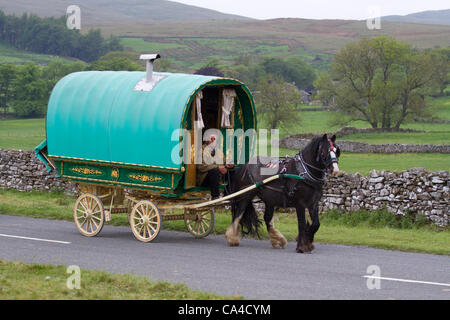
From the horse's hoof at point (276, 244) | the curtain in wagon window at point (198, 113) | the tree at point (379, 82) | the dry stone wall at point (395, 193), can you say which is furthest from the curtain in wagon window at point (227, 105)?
the tree at point (379, 82)

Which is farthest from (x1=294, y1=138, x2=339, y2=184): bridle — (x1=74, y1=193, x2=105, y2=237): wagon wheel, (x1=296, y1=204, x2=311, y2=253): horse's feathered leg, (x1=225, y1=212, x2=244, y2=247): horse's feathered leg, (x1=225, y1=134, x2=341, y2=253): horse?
(x1=74, y1=193, x2=105, y2=237): wagon wheel

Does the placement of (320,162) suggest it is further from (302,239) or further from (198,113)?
(198,113)

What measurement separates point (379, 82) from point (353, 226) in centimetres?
5990

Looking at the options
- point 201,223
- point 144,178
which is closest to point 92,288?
point 144,178

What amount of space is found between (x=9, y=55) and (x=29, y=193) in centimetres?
12725

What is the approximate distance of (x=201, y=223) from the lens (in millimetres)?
14664

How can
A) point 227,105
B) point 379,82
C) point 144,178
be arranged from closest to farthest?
point 144,178, point 227,105, point 379,82

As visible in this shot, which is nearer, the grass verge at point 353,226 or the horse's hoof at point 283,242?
the horse's hoof at point 283,242

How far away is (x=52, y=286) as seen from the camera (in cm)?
889

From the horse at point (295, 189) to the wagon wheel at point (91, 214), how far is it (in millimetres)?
3028

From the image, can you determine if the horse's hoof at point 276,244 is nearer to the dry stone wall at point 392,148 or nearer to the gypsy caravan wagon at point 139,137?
the gypsy caravan wagon at point 139,137

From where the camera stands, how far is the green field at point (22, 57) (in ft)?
433

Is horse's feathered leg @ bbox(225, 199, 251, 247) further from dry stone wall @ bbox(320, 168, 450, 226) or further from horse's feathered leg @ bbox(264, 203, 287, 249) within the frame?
dry stone wall @ bbox(320, 168, 450, 226)

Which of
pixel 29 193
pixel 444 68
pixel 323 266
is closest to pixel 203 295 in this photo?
pixel 323 266
